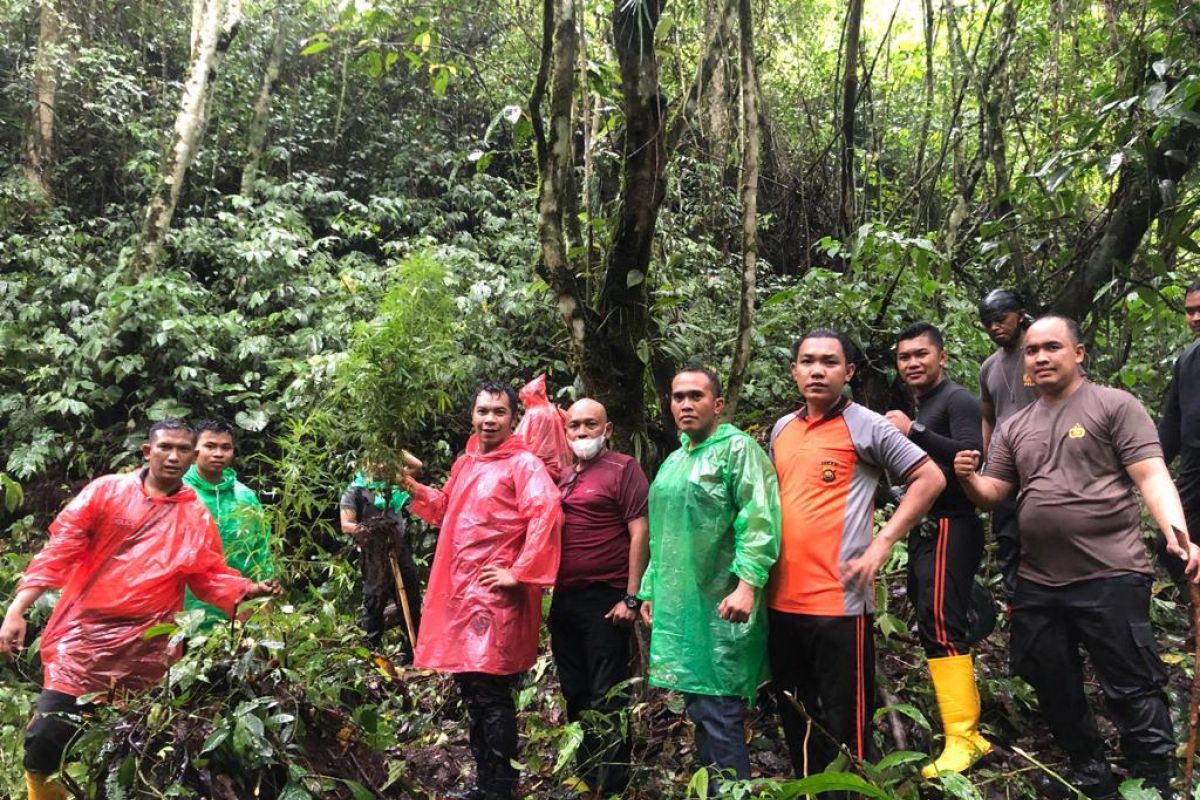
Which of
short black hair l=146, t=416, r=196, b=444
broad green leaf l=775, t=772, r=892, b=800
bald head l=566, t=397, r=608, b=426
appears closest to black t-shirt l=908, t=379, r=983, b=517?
bald head l=566, t=397, r=608, b=426

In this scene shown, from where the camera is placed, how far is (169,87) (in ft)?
34.0

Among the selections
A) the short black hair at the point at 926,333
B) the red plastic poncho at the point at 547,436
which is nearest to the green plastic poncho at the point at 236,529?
the red plastic poncho at the point at 547,436

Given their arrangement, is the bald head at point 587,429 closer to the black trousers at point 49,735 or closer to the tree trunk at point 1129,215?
the black trousers at point 49,735

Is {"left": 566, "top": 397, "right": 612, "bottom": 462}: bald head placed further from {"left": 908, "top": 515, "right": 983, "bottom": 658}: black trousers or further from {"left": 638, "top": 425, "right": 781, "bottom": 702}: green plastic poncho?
{"left": 908, "top": 515, "right": 983, "bottom": 658}: black trousers

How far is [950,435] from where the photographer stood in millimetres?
3199

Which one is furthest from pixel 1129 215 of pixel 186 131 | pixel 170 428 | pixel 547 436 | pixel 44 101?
pixel 44 101

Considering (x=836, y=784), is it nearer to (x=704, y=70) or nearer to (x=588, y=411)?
(x=588, y=411)

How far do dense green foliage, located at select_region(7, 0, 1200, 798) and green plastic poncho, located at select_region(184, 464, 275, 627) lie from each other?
0.14m

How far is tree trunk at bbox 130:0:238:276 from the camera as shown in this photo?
24.4 ft

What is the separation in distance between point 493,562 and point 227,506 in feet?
5.73

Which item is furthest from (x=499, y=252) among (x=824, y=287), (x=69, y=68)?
(x=69, y=68)

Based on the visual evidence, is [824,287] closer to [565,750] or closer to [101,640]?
[565,750]

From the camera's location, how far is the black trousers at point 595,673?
124 inches

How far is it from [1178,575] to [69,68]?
12.1m
